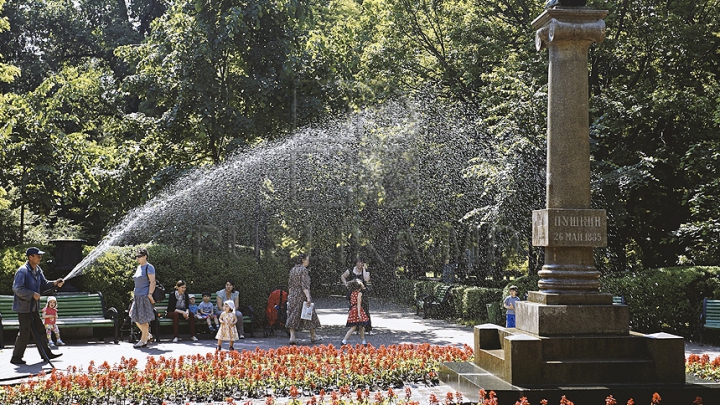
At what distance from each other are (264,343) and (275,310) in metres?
1.67

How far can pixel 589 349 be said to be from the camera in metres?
7.87

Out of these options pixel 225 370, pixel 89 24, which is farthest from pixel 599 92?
pixel 89 24

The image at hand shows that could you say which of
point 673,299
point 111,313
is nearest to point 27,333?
point 111,313

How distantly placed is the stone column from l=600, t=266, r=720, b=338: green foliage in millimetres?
8153

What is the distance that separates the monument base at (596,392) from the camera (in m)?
7.25

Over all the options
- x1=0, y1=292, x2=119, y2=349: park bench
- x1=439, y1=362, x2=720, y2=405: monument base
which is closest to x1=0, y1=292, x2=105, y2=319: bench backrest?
x1=0, y1=292, x2=119, y2=349: park bench

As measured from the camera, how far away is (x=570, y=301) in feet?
26.8

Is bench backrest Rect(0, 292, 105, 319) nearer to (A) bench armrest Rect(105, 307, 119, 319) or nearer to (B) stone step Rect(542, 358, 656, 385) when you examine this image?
(A) bench armrest Rect(105, 307, 119, 319)

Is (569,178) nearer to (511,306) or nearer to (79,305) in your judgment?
(511,306)

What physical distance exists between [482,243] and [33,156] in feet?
47.1

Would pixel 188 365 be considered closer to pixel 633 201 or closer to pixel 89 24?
pixel 633 201

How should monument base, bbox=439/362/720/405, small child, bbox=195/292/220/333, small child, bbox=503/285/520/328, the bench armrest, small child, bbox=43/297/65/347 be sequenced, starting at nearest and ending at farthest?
monument base, bbox=439/362/720/405 < small child, bbox=43/297/65/347 < the bench armrest < small child, bbox=503/285/520/328 < small child, bbox=195/292/220/333

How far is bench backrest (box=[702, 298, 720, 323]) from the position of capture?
1478 centimetres

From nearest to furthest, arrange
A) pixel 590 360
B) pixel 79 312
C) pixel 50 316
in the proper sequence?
pixel 590 360 → pixel 50 316 → pixel 79 312
